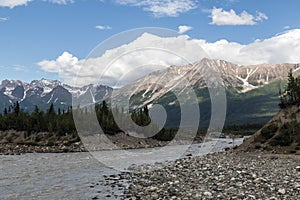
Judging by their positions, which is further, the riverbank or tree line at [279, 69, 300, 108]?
the riverbank

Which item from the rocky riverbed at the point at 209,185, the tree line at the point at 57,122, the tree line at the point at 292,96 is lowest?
the rocky riverbed at the point at 209,185

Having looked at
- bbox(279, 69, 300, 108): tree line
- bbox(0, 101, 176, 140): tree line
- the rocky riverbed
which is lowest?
the rocky riverbed

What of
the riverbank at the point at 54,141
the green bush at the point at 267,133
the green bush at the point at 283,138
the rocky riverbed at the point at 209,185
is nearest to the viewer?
the rocky riverbed at the point at 209,185

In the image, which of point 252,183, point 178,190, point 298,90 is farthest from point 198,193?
point 298,90

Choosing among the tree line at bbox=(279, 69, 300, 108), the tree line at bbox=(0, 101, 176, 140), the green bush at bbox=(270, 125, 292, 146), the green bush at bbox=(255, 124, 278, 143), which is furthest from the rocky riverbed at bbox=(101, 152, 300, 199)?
the tree line at bbox=(0, 101, 176, 140)

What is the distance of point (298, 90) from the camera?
305 ft

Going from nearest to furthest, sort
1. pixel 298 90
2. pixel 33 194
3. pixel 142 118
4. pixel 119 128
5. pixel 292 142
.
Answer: pixel 33 194
pixel 292 142
pixel 298 90
pixel 119 128
pixel 142 118

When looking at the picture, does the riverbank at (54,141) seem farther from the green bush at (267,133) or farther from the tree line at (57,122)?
the green bush at (267,133)

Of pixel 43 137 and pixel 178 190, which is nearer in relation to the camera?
pixel 178 190

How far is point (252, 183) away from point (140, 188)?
10183 millimetres

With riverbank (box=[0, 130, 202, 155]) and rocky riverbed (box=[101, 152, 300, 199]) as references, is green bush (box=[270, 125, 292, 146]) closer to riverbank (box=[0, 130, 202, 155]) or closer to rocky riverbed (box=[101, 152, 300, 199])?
rocky riverbed (box=[101, 152, 300, 199])

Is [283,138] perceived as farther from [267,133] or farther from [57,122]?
[57,122]

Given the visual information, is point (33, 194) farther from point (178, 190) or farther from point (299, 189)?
point (299, 189)

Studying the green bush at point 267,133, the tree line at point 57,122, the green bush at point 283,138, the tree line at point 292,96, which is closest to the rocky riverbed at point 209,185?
the green bush at point 283,138
